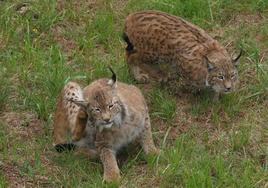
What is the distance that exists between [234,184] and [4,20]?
3.27 metres

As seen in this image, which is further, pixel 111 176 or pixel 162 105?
pixel 162 105

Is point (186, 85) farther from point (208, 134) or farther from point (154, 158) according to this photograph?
point (154, 158)

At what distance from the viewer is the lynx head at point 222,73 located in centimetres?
666

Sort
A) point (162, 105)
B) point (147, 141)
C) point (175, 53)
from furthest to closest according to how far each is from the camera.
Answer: point (175, 53) < point (162, 105) < point (147, 141)

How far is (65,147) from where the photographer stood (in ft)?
20.2

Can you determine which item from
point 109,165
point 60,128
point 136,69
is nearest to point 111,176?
point 109,165

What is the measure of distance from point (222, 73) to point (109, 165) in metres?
1.45

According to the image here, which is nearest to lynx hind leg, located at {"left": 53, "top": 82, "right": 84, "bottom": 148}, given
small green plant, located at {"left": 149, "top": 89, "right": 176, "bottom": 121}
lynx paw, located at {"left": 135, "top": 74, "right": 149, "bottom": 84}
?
small green plant, located at {"left": 149, "top": 89, "right": 176, "bottom": 121}

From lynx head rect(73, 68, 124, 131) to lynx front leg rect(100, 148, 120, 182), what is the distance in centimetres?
19

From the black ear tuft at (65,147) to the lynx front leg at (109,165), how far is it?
307 millimetres

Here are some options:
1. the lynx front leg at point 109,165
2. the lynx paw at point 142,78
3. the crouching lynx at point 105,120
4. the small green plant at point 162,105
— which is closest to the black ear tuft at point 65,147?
the crouching lynx at point 105,120

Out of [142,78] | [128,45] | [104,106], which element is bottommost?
[142,78]

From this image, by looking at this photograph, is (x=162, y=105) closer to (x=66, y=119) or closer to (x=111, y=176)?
(x=66, y=119)

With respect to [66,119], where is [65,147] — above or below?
below
